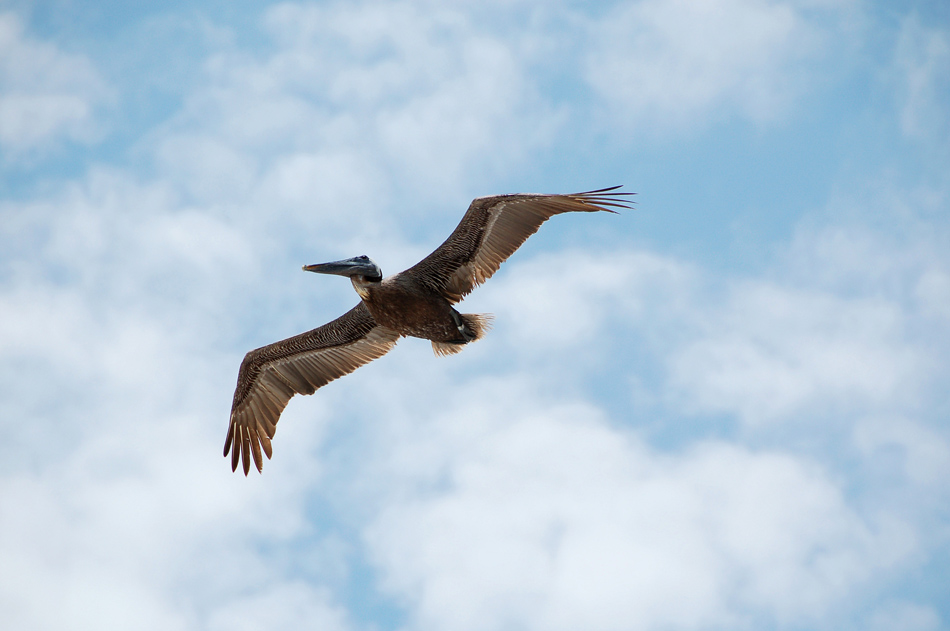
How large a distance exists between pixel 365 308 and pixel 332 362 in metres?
1.46

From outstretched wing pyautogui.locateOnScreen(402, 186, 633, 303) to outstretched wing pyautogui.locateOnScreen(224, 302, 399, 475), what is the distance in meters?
2.10

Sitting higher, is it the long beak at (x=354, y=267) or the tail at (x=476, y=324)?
the long beak at (x=354, y=267)

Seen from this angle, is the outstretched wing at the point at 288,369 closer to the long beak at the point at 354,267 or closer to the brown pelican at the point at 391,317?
the brown pelican at the point at 391,317

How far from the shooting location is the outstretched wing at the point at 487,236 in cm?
1437

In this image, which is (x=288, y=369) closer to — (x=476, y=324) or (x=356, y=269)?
(x=356, y=269)

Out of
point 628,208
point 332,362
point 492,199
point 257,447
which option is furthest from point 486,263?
point 257,447

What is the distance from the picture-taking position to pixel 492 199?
14.6 metres

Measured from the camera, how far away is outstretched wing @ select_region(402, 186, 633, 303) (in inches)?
566

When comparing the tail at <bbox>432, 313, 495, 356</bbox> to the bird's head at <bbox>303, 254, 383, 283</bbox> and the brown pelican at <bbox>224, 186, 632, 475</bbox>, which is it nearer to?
the brown pelican at <bbox>224, 186, 632, 475</bbox>

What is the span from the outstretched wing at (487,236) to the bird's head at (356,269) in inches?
24.5

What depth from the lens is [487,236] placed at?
15.1m

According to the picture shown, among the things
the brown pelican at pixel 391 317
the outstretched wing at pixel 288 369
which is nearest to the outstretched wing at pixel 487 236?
the brown pelican at pixel 391 317

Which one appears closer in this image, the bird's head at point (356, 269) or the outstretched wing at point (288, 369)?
the bird's head at point (356, 269)

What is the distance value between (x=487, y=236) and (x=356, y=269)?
240cm
